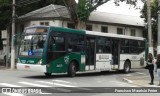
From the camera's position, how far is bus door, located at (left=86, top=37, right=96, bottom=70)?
24.5 m

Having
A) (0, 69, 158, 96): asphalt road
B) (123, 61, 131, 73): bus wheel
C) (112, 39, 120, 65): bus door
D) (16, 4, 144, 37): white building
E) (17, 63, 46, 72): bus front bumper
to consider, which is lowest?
(0, 69, 158, 96): asphalt road

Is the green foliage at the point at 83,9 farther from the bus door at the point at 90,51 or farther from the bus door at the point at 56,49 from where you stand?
the bus door at the point at 56,49

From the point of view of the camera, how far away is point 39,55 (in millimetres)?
21062

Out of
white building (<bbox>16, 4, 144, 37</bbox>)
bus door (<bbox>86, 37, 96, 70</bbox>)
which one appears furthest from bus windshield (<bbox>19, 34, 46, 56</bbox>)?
white building (<bbox>16, 4, 144, 37</bbox>)

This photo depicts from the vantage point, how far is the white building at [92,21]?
39.9 m

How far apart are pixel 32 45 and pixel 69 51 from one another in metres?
2.57

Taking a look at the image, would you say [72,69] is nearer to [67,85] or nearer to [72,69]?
[72,69]

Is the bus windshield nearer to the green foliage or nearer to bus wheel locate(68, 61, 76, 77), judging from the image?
bus wheel locate(68, 61, 76, 77)

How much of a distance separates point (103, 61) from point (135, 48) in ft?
16.6

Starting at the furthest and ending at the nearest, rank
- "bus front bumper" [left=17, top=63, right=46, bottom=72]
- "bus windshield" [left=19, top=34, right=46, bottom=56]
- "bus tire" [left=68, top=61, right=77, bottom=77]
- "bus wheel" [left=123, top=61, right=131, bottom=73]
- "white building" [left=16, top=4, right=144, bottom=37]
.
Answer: "white building" [left=16, top=4, right=144, bottom=37] < "bus wheel" [left=123, top=61, right=131, bottom=73] < "bus tire" [left=68, top=61, right=77, bottom=77] < "bus windshield" [left=19, top=34, right=46, bottom=56] < "bus front bumper" [left=17, top=63, right=46, bottom=72]

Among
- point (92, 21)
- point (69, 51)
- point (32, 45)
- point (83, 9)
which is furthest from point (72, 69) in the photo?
point (92, 21)

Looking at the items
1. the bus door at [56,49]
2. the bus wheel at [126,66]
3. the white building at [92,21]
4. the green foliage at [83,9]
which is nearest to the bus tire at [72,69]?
the bus door at [56,49]

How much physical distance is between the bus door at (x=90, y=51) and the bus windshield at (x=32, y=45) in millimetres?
4298

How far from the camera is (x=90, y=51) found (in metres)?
24.8
